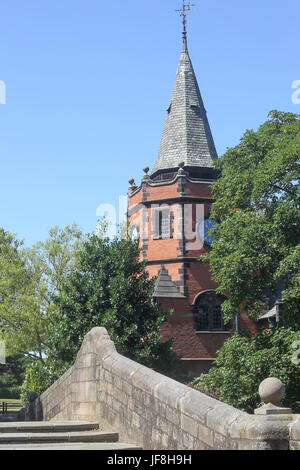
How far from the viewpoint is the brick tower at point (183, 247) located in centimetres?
3397

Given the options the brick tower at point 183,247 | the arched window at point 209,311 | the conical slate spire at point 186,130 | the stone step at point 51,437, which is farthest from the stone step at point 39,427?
the conical slate spire at point 186,130

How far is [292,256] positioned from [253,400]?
17.1 ft

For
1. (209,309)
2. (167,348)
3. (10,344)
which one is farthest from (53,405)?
(10,344)

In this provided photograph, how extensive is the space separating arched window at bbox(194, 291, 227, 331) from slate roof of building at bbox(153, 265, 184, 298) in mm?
1194

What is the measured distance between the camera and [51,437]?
422 inches

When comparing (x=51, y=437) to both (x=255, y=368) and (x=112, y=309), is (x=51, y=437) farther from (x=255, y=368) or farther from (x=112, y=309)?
(x=112, y=309)

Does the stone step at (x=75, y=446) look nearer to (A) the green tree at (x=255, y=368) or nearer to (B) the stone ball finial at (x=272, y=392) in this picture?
(B) the stone ball finial at (x=272, y=392)

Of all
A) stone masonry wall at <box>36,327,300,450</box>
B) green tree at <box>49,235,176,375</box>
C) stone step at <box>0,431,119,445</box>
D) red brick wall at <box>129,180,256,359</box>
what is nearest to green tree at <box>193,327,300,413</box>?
green tree at <box>49,235,176,375</box>

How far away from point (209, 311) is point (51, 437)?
2452cm

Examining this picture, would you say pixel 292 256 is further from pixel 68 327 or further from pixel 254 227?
pixel 68 327

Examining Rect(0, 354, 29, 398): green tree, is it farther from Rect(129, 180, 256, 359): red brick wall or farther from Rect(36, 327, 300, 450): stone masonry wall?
Rect(36, 327, 300, 450): stone masonry wall

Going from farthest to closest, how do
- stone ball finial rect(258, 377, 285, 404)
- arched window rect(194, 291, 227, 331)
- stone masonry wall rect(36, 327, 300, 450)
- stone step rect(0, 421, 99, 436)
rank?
arched window rect(194, 291, 227, 331) → stone step rect(0, 421, 99, 436) → stone ball finial rect(258, 377, 285, 404) → stone masonry wall rect(36, 327, 300, 450)

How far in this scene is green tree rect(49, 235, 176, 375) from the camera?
25.7 metres

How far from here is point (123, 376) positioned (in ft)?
38.4
